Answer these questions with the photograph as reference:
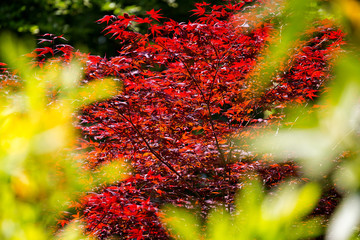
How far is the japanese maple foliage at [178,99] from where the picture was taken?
2947 millimetres

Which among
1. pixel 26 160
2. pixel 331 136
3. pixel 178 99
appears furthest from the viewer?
pixel 178 99

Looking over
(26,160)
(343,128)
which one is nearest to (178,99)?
(26,160)

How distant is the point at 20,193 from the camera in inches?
24.0

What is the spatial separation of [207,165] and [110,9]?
587cm

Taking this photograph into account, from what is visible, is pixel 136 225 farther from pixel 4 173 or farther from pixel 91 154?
pixel 4 173

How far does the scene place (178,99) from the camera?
10.4 ft

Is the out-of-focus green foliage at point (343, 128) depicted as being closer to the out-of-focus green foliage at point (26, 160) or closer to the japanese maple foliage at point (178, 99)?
the out-of-focus green foliage at point (26, 160)

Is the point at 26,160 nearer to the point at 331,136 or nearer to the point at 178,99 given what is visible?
the point at 331,136

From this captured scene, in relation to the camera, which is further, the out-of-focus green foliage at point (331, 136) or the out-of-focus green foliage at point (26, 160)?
the out-of-focus green foliage at point (26, 160)

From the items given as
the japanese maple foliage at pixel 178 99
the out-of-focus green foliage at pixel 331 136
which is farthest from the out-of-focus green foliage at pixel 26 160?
the japanese maple foliage at pixel 178 99

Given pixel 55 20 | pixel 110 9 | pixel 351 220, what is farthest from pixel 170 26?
pixel 55 20

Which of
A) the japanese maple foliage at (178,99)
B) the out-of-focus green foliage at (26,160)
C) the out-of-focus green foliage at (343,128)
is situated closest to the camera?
the out-of-focus green foliage at (343,128)

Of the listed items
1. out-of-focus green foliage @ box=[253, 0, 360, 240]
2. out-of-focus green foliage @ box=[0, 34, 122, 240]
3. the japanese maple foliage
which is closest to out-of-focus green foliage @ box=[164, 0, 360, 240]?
out-of-focus green foliage @ box=[253, 0, 360, 240]

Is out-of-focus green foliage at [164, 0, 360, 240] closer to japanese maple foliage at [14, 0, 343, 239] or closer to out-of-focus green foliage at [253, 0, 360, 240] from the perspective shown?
out-of-focus green foliage at [253, 0, 360, 240]
